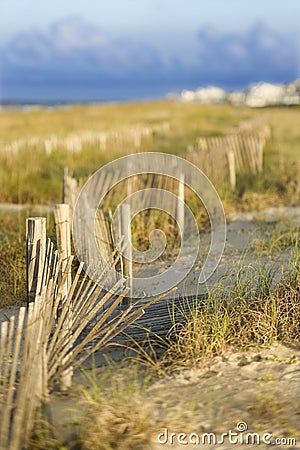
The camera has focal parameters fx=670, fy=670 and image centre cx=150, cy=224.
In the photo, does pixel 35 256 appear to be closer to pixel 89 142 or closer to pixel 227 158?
pixel 227 158

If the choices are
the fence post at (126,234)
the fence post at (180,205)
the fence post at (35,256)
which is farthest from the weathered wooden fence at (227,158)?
the fence post at (35,256)

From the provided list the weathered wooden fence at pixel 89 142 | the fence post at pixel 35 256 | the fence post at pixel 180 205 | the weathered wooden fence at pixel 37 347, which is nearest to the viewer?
the weathered wooden fence at pixel 37 347

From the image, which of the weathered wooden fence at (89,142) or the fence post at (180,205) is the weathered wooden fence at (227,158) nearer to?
the fence post at (180,205)

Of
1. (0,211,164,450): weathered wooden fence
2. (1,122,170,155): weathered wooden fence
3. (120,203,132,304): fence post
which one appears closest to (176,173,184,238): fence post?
(120,203,132,304): fence post

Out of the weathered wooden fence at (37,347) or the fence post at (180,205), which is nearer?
the weathered wooden fence at (37,347)

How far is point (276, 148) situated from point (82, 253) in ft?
31.9

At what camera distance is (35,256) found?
3.95 metres

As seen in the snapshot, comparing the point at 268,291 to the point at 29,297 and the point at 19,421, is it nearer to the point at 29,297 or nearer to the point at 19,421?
the point at 29,297

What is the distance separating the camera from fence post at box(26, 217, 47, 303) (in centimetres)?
388

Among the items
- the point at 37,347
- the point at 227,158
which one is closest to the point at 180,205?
the point at 227,158

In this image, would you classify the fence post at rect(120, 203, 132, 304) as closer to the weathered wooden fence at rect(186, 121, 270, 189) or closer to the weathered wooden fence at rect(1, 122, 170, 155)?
the weathered wooden fence at rect(186, 121, 270, 189)

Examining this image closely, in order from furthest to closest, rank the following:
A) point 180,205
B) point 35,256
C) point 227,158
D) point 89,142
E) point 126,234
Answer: point 89,142, point 227,158, point 180,205, point 126,234, point 35,256

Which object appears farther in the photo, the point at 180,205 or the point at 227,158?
the point at 227,158

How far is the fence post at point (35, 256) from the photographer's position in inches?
153
